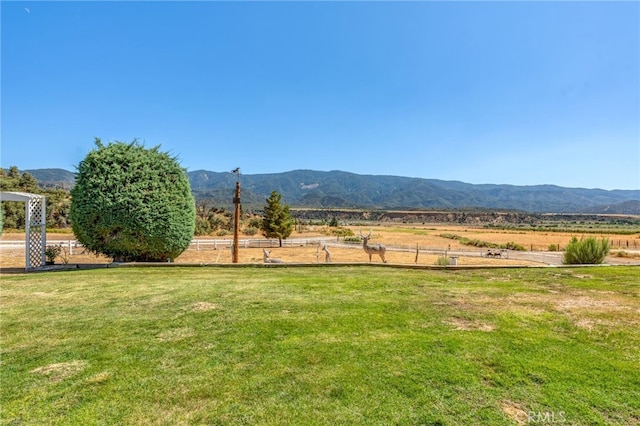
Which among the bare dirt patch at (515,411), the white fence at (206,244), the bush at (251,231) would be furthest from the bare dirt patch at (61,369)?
the bush at (251,231)

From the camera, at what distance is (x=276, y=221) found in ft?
114

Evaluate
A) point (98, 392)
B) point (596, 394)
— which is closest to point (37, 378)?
point (98, 392)

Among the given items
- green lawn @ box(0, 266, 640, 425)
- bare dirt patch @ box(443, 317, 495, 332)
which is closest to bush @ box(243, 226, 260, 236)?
green lawn @ box(0, 266, 640, 425)

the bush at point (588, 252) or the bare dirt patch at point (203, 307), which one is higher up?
the bush at point (588, 252)

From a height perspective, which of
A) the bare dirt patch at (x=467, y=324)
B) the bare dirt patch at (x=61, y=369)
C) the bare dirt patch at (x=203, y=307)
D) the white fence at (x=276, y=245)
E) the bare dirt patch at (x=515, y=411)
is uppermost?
the bare dirt patch at (x=467, y=324)

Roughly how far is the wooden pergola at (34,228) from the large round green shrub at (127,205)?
3.55ft

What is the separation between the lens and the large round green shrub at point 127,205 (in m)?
12.0

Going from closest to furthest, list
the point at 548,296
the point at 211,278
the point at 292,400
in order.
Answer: the point at 292,400 < the point at 548,296 < the point at 211,278

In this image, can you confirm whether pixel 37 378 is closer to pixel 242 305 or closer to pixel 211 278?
pixel 242 305

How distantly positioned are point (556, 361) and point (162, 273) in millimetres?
9821

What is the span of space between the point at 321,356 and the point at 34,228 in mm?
12907

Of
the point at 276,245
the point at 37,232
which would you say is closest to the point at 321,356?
the point at 37,232

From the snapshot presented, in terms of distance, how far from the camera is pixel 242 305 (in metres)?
6.37

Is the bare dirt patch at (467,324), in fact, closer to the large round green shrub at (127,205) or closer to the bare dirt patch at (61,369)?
the bare dirt patch at (61,369)
